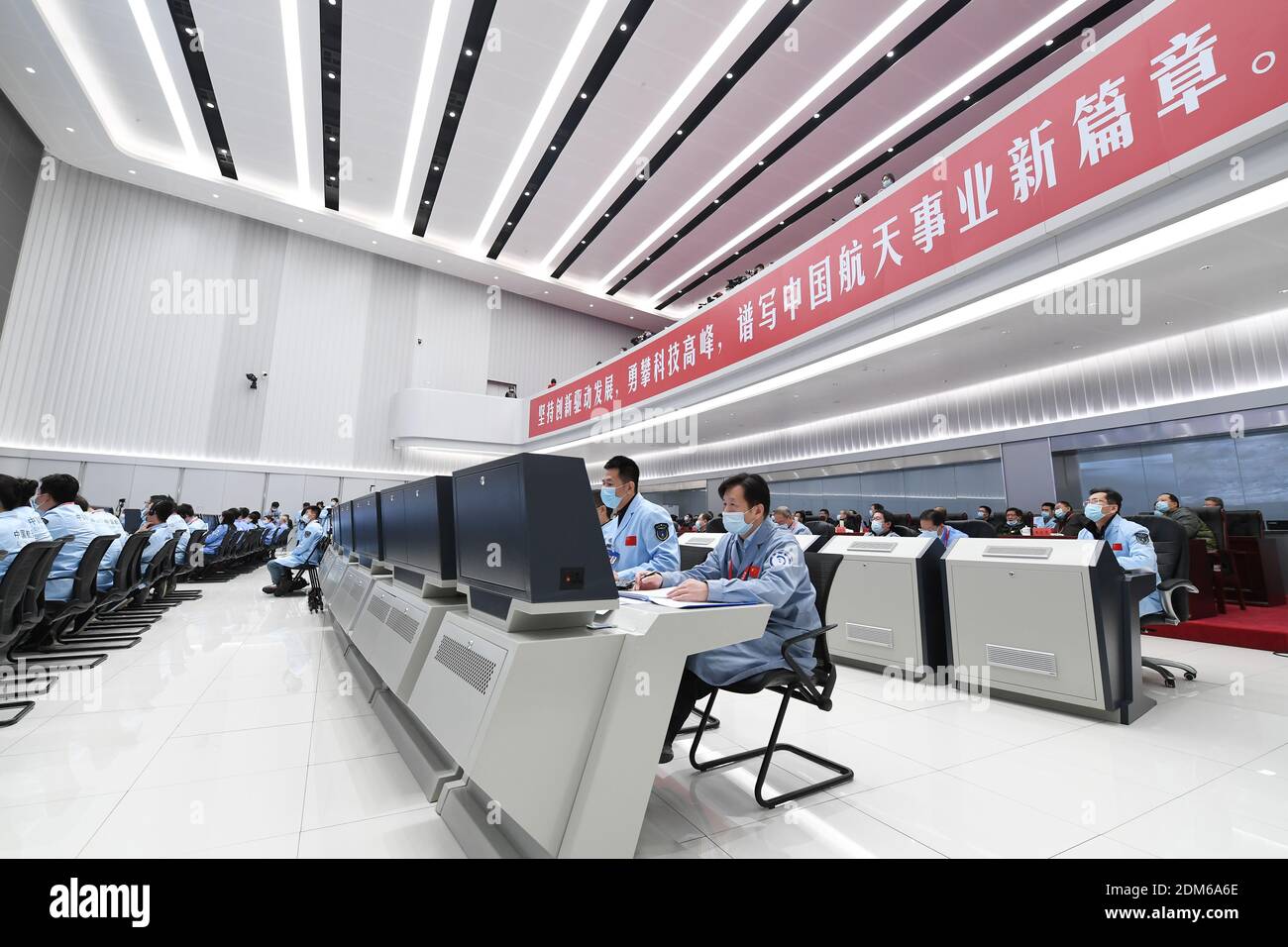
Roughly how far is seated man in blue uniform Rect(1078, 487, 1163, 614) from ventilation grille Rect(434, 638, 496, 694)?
3573 millimetres

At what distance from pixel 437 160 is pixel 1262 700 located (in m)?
13.1

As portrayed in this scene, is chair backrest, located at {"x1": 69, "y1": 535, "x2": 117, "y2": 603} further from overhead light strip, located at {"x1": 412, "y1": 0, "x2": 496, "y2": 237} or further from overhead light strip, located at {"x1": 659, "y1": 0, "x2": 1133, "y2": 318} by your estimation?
overhead light strip, located at {"x1": 659, "y1": 0, "x2": 1133, "y2": 318}

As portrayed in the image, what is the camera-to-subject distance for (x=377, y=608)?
2.70 metres

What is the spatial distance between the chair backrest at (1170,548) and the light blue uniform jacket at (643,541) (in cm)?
329

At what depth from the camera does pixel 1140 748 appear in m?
2.42

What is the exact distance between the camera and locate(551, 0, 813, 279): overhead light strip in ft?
24.5

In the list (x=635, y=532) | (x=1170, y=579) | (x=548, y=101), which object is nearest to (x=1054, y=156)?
(x=1170, y=579)

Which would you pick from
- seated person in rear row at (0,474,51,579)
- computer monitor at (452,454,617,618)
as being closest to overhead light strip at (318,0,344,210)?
seated person in rear row at (0,474,51,579)

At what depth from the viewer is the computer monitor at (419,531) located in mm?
2039

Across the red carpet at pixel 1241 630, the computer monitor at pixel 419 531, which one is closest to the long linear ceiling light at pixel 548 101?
the computer monitor at pixel 419 531

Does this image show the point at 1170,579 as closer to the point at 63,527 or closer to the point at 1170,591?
the point at 1170,591

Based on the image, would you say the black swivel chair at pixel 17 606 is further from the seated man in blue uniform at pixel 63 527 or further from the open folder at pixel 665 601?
the open folder at pixel 665 601
